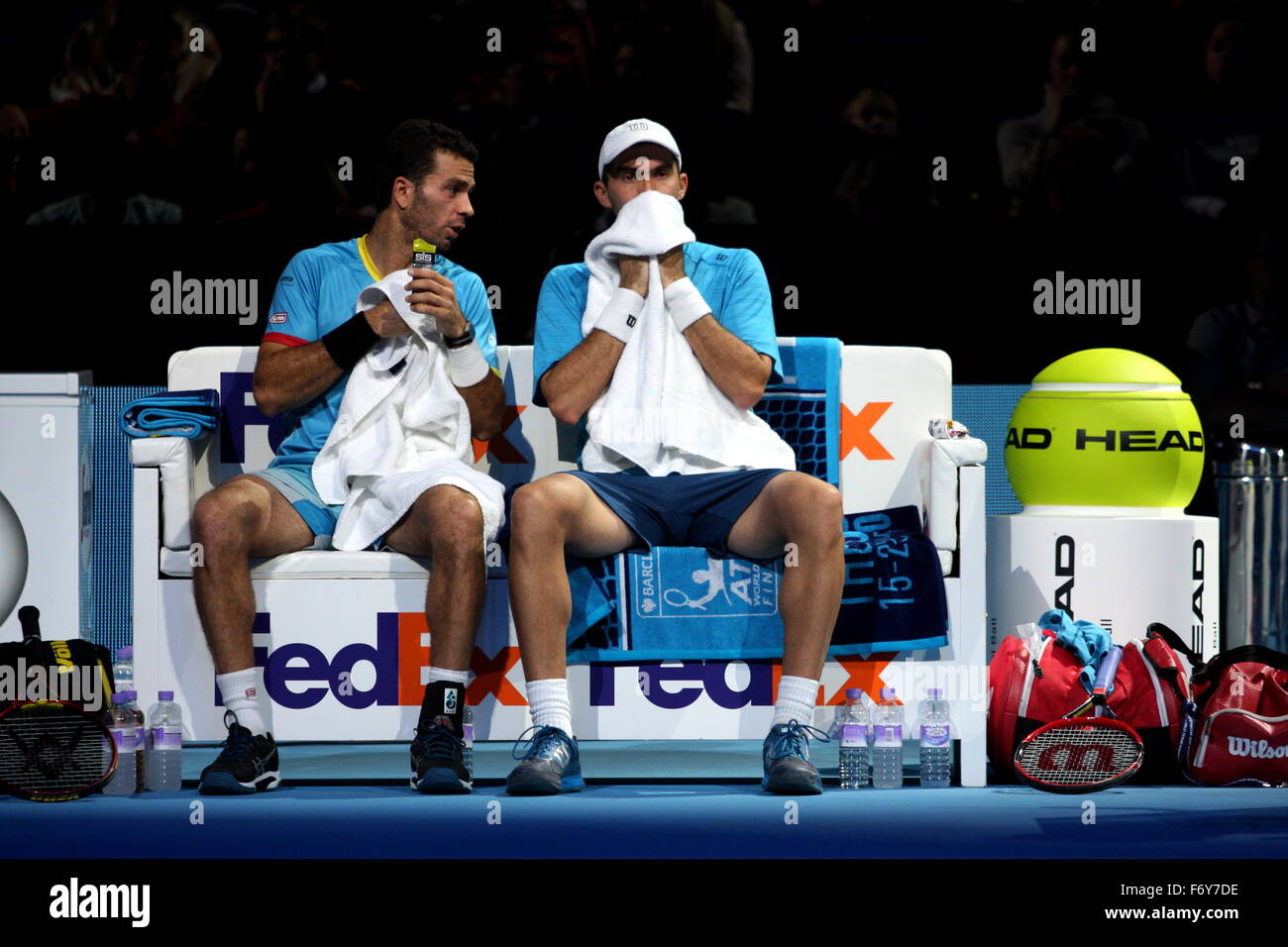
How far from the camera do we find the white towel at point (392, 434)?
10.7ft

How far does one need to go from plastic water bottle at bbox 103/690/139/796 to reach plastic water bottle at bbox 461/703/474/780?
0.64 metres

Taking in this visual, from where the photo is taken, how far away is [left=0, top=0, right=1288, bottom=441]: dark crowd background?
4.73m

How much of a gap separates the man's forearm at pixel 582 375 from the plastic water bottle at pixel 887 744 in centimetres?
87

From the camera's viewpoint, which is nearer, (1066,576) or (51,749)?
(51,749)

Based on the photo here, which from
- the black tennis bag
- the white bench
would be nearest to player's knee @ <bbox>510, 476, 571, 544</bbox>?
the white bench

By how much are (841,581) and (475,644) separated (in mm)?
760

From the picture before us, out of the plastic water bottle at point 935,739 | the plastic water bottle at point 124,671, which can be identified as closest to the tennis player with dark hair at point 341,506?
the plastic water bottle at point 124,671

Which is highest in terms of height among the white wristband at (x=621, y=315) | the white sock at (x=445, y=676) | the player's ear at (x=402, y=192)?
the player's ear at (x=402, y=192)

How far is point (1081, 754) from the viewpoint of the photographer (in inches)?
125

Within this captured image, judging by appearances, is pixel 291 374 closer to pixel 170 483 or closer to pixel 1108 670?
pixel 170 483

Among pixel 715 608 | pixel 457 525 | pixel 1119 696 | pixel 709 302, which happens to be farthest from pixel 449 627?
pixel 1119 696

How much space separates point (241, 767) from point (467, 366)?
3.14 feet

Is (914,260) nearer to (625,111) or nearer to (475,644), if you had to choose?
(625,111)

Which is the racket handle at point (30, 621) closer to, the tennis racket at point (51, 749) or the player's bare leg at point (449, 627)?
the tennis racket at point (51, 749)
